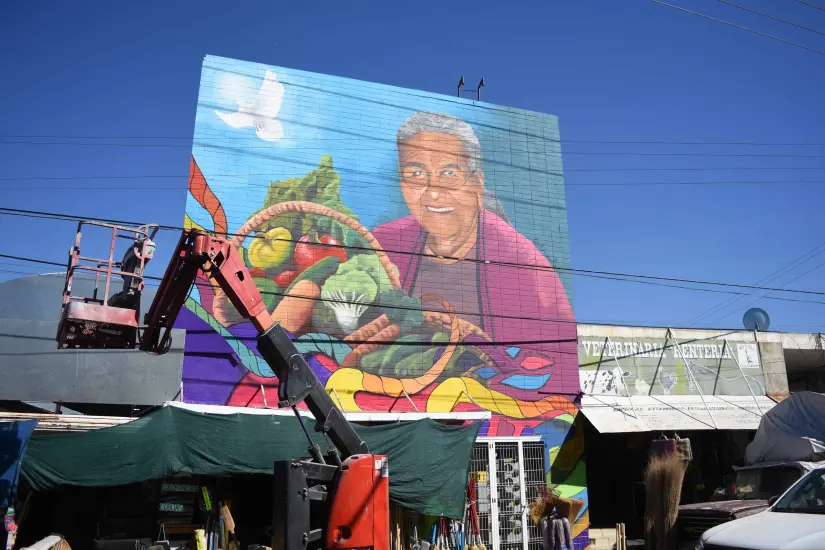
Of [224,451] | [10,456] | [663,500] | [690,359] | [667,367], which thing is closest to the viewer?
[10,456]

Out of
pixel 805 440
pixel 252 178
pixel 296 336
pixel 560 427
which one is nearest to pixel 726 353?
pixel 560 427

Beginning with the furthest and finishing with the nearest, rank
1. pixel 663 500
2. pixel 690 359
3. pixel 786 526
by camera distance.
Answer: pixel 690 359, pixel 663 500, pixel 786 526

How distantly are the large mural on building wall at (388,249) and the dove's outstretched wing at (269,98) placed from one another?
34 millimetres

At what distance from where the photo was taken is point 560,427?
1861 cm

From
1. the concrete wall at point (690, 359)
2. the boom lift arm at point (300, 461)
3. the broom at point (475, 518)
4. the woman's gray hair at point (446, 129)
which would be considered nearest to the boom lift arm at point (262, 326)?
the boom lift arm at point (300, 461)

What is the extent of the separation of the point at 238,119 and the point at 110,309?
29.3ft

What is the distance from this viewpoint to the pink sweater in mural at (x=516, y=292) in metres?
18.4

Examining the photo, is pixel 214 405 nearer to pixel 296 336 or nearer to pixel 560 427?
pixel 296 336

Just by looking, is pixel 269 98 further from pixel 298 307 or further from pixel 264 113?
pixel 298 307

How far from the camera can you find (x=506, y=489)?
17.5 m

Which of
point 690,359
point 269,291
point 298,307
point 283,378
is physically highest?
point 269,291

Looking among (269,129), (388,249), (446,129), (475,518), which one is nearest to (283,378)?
(475,518)

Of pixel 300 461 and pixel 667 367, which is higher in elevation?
pixel 667 367

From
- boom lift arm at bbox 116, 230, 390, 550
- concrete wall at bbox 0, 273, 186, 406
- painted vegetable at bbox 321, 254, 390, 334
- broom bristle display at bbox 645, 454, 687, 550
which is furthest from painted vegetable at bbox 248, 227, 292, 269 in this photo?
broom bristle display at bbox 645, 454, 687, 550
